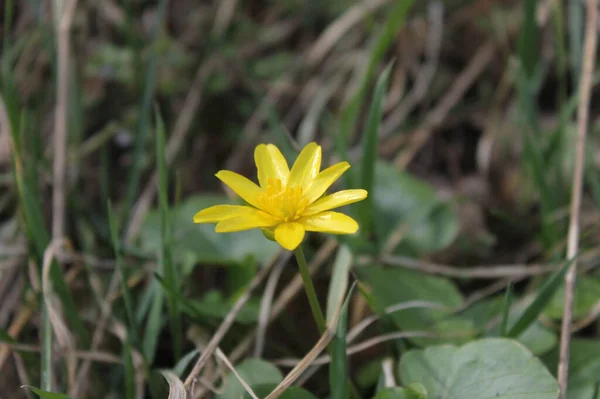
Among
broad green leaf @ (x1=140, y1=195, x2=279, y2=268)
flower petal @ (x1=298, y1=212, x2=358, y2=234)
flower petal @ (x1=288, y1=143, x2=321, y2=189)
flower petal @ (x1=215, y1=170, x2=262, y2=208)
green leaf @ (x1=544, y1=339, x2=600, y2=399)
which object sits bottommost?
green leaf @ (x1=544, y1=339, x2=600, y2=399)

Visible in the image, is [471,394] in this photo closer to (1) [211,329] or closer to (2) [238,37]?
(1) [211,329]

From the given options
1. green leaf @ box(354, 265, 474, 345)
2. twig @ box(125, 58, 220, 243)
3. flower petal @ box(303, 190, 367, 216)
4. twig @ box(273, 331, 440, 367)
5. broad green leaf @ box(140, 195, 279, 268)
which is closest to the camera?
flower petal @ box(303, 190, 367, 216)

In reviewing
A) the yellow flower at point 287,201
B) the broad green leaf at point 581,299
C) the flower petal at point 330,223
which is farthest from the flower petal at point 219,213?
the broad green leaf at point 581,299

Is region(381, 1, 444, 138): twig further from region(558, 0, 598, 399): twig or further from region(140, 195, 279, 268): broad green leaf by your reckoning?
region(140, 195, 279, 268): broad green leaf

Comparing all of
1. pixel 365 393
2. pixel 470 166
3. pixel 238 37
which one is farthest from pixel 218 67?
pixel 365 393

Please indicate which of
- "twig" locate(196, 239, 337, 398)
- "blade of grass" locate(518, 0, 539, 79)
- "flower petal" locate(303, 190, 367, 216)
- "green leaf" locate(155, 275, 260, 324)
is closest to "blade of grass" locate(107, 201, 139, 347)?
"green leaf" locate(155, 275, 260, 324)

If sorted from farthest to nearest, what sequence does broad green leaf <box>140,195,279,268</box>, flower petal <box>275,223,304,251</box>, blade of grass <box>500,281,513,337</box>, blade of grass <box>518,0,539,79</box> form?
1. blade of grass <box>518,0,539,79</box>
2. broad green leaf <box>140,195,279,268</box>
3. blade of grass <box>500,281,513,337</box>
4. flower petal <box>275,223,304,251</box>

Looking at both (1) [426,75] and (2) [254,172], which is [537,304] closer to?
(2) [254,172]
